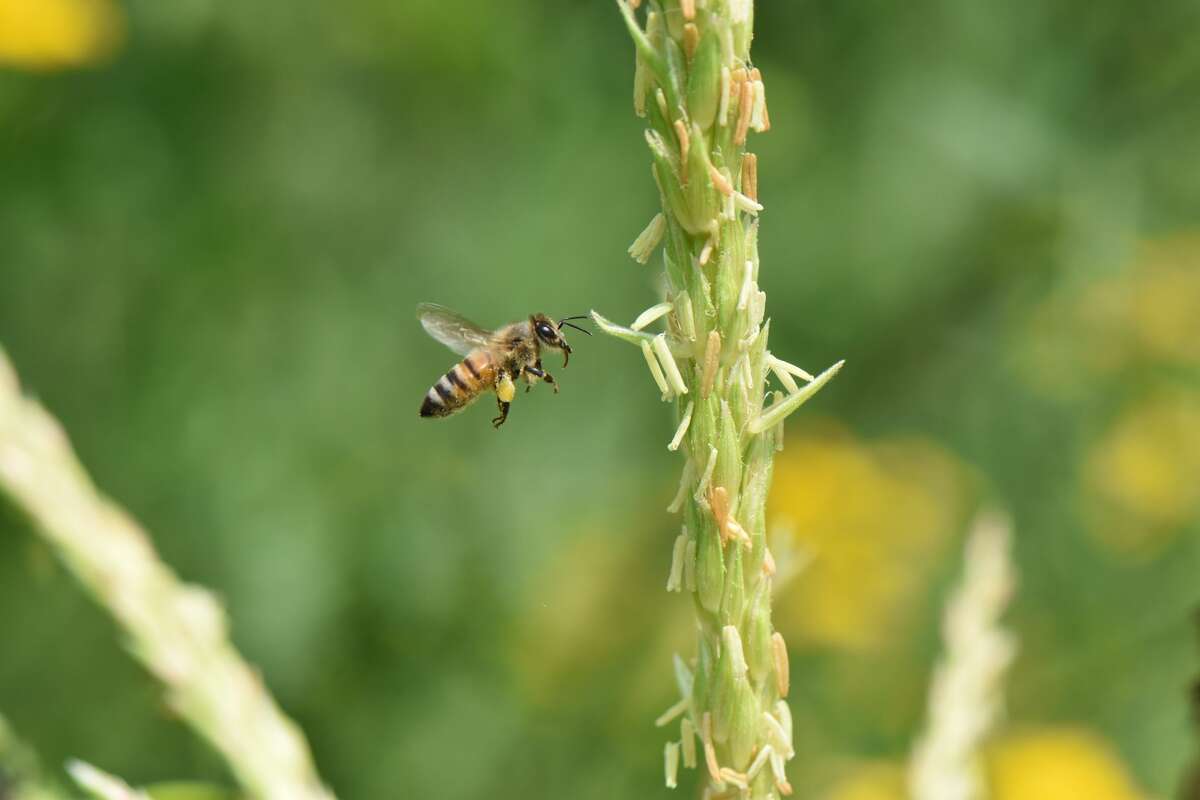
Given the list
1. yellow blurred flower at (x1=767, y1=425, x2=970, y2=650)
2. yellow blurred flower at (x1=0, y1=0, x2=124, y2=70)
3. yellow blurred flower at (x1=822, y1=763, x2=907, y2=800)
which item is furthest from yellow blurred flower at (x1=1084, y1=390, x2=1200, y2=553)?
yellow blurred flower at (x1=0, y1=0, x2=124, y2=70)

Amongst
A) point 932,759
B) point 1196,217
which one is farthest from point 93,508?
point 1196,217

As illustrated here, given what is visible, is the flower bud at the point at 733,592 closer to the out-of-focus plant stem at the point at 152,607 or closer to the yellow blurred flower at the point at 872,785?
the out-of-focus plant stem at the point at 152,607

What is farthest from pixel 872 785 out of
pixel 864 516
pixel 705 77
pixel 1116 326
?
pixel 705 77

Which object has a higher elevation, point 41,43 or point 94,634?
point 41,43

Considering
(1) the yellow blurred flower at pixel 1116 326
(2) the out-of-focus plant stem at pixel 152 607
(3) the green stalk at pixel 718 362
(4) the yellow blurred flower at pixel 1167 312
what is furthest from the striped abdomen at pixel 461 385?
(4) the yellow blurred flower at pixel 1167 312

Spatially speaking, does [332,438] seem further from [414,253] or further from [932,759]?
[932,759]

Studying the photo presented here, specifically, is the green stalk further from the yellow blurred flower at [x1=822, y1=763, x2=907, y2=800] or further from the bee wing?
the yellow blurred flower at [x1=822, y1=763, x2=907, y2=800]
